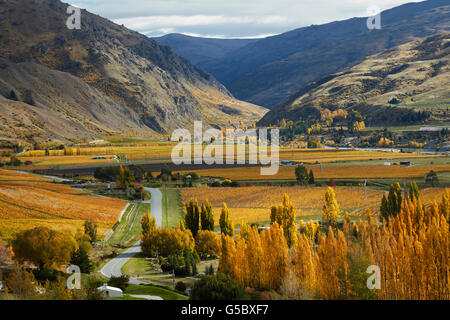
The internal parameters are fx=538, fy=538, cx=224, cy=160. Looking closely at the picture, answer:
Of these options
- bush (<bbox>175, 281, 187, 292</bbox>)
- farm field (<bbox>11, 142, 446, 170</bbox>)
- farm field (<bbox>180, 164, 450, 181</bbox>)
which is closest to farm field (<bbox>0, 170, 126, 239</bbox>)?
bush (<bbox>175, 281, 187, 292</bbox>)

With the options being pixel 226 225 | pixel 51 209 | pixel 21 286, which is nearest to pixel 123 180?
pixel 51 209

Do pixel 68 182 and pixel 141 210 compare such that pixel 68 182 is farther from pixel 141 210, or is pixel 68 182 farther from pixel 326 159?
pixel 326 159

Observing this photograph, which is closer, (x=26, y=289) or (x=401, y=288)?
(x=26, y=289)

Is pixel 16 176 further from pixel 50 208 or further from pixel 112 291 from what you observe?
pixel 112 291

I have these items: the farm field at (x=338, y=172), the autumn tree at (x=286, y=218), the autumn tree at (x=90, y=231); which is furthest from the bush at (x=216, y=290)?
the farm field at (x=338, y=172)

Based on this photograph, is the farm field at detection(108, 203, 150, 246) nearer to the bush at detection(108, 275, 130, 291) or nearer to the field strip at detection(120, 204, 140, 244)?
the field strip at detection(120, 204, 140, 244)

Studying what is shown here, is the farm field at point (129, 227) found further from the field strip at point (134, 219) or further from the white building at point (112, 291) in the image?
the white building at point (112, 291)
